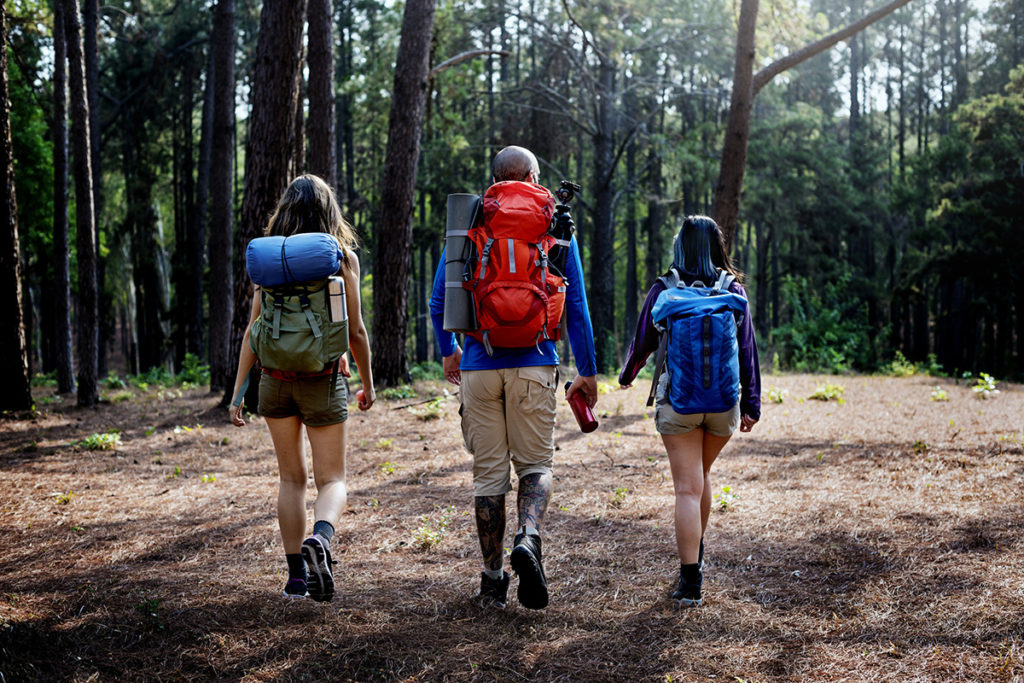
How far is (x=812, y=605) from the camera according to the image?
4086 mm

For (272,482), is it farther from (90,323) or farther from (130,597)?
(90,323)

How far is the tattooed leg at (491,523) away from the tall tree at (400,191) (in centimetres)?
887

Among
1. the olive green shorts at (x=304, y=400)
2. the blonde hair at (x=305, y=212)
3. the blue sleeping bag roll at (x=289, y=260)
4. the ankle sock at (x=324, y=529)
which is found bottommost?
the ankle sock at (x=324, y=529)

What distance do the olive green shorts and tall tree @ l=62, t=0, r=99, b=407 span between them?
10.0 meters

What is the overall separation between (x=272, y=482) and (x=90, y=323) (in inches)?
297

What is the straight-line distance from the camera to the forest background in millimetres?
12336

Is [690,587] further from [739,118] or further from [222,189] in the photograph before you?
[222,189]

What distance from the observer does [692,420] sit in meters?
3.91

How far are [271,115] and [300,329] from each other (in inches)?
278

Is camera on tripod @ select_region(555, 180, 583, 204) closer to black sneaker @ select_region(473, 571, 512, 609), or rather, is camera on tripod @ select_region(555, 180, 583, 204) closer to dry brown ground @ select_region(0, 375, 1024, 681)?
black sneaker @ select_region(473, 571, 512, 609)

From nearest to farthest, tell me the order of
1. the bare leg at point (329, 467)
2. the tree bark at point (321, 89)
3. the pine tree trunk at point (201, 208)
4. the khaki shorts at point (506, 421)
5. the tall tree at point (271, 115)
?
the khaki shorts at point (506, 421) → the bare leg at point (329, 467) → the tall tree at point (271, 115) → the tree bark at point (321, 89) → the pine tree trunk at point (201, 208)

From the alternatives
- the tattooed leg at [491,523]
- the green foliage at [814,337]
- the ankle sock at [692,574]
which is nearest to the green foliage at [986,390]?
the green foliage at [814,337]

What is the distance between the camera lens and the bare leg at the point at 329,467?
3795 mm

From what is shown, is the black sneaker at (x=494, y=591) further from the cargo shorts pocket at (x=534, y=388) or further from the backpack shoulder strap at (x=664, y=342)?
the backpack shoulder strap at (x=664, y=342)
